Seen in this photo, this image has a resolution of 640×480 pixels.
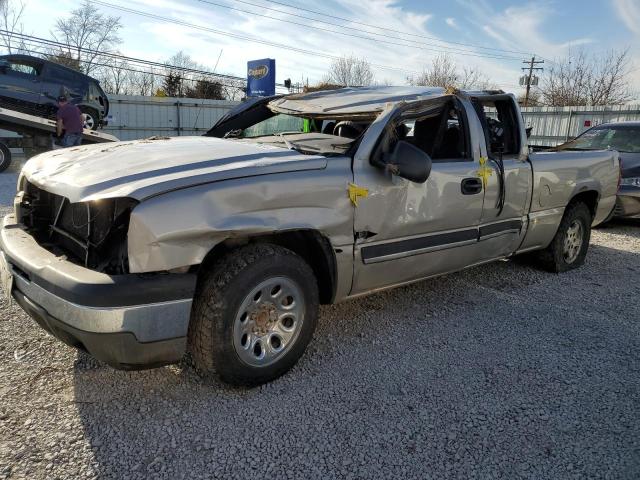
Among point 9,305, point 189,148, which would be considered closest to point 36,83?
point 9,305

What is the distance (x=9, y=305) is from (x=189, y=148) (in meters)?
2.01

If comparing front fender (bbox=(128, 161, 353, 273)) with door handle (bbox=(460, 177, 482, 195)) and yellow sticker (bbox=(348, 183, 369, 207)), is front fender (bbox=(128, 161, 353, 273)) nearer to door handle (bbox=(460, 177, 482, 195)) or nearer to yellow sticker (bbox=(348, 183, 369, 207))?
yellow sticker (bbox=(348, 183, 369, 207))

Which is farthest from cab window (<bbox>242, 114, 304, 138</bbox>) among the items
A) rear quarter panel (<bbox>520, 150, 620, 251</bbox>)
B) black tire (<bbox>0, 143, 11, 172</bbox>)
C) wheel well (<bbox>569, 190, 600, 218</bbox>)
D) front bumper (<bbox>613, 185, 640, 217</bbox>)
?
black tire (<bbox>0, 143, 11, 172</bbox>)

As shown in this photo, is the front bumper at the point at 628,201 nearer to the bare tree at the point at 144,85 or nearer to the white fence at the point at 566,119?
the white fence at the point at 566,119

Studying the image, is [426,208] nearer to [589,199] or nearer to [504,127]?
[504,127]

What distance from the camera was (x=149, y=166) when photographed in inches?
109

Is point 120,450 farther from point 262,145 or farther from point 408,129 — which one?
point 408,129

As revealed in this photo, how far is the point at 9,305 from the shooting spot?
395cm

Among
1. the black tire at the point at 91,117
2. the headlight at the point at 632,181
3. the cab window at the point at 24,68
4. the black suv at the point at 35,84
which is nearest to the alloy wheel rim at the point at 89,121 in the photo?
the black tire at the point at 91,117

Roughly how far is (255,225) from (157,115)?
68.2 feet

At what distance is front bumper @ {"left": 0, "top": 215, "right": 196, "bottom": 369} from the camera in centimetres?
236

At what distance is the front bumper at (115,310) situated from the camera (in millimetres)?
2363

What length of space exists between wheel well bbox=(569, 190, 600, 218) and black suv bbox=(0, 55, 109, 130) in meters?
13.1

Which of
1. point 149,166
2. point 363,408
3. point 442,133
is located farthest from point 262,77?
point 363,408
